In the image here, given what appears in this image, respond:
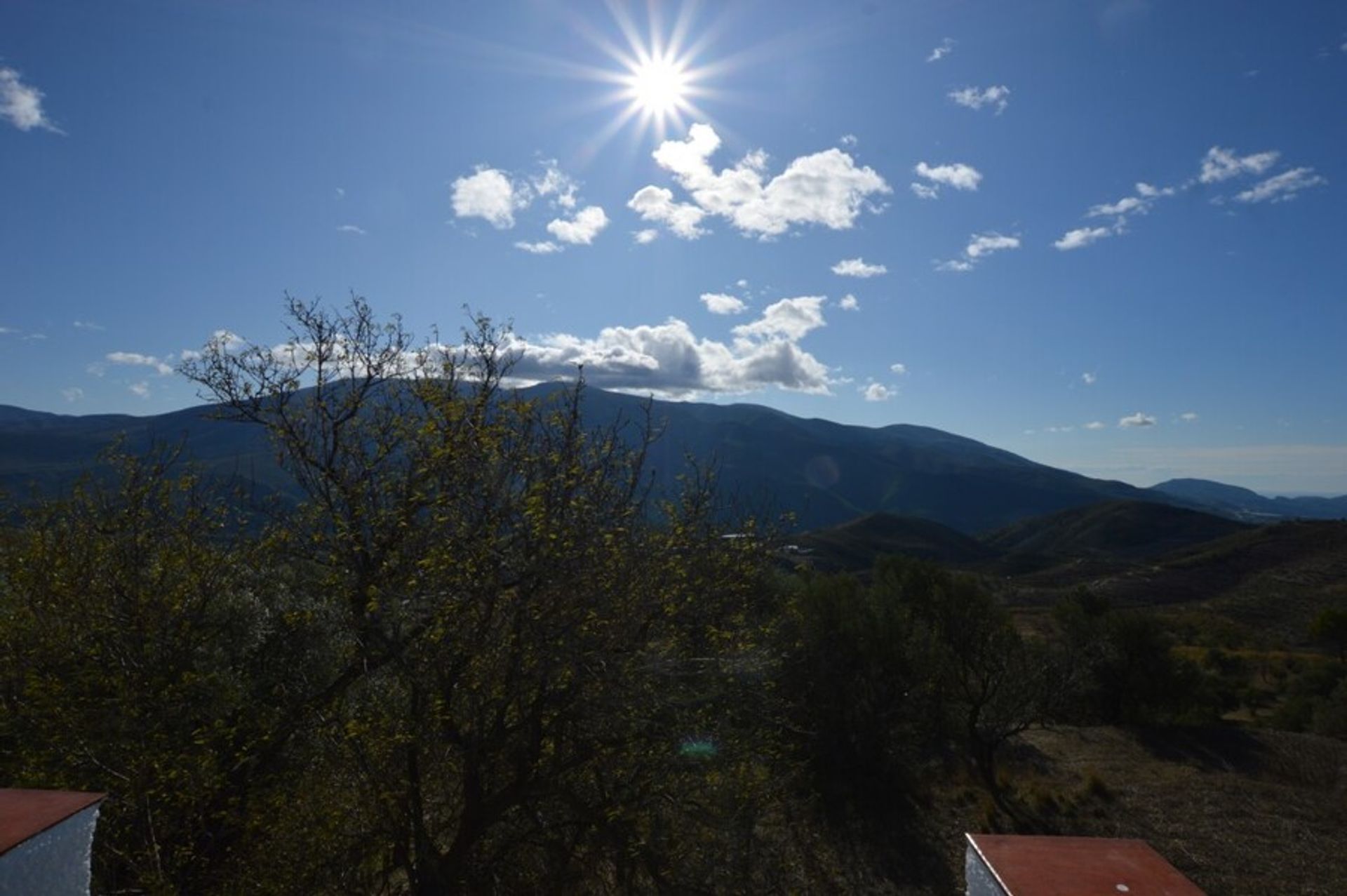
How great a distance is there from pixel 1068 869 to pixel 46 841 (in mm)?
3186

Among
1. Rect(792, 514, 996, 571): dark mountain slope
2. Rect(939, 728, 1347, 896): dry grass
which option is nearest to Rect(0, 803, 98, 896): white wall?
Rect(939, 728, 1347, 896): dry grass

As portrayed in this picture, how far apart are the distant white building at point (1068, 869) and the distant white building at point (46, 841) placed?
9.26ft

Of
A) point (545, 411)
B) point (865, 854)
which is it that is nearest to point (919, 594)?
point (865, 854)

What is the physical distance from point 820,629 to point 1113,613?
1632cm

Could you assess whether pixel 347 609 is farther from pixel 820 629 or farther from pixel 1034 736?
pixel 1034 736

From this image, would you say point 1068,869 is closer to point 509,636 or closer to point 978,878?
point 978,878

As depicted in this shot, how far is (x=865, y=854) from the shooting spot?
16438 millimetres

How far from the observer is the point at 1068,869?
7.42 feet

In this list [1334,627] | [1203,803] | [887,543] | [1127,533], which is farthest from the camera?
[1127,533]

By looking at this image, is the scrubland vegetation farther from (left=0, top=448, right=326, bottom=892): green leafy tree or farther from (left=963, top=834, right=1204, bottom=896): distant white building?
(left=963, top=834, right=1204, bottom=896): distant white building

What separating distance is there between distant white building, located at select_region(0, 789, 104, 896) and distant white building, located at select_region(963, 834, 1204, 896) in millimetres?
2823

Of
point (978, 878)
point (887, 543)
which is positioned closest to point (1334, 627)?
point (978, 878)

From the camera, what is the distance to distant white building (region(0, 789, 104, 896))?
215cm

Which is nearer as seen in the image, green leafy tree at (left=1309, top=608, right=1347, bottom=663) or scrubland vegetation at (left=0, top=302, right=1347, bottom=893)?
scrubland vegetation at (left=0, top=302, right=1347, bottom=893)
